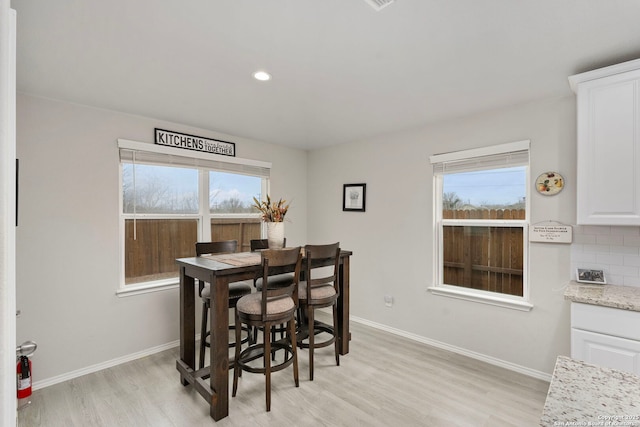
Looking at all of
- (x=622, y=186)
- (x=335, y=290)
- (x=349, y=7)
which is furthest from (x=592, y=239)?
(x=349, y=7)

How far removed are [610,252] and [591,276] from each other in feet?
0.75

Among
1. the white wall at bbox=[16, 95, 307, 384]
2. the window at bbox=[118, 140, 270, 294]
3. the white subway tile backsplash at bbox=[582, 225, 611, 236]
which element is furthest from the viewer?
the window at bbox=[118, 140, 270, 294]

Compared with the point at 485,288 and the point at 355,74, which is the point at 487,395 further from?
the point at 355,74

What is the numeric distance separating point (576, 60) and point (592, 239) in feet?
4.49

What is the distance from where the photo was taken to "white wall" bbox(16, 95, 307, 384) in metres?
2.46

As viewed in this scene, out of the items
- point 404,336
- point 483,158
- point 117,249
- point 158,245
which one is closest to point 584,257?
point 483,158

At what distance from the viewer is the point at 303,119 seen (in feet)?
10.4

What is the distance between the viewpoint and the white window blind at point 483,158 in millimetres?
2736

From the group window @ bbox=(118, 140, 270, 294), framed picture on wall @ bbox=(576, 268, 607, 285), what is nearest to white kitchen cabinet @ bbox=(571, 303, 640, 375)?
framed picture on wall @ bbox=(576, 268, 607, 285)

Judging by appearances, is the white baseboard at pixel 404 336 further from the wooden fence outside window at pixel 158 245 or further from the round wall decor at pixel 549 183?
the round wall decor at pixel 549 183

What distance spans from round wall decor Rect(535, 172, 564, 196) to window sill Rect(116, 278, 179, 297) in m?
3.66

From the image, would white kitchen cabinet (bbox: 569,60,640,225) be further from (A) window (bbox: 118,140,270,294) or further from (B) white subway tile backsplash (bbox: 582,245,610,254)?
(A) window (bbox: 118,140,270,294)

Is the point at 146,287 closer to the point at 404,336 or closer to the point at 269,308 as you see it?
the point at 269,308

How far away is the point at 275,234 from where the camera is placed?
283cm
